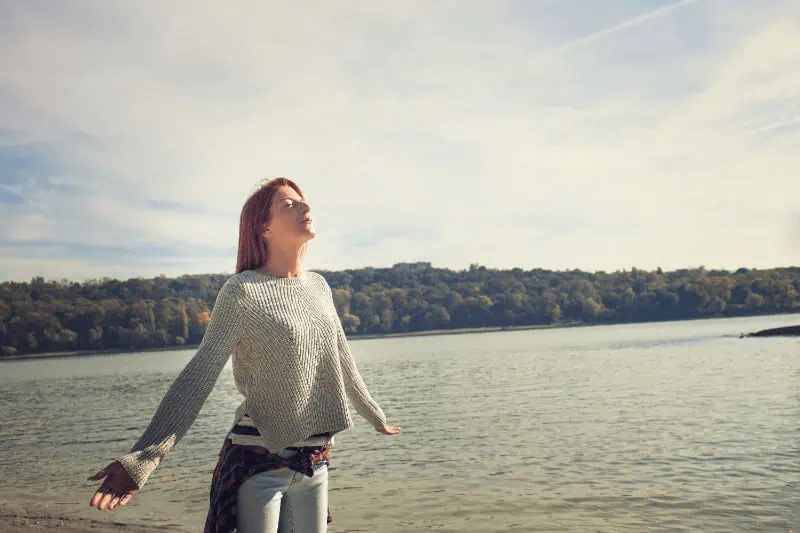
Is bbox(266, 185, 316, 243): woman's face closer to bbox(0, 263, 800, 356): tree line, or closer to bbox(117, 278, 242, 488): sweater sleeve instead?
bbox(117, 278, 242, 488): sweater sleeve

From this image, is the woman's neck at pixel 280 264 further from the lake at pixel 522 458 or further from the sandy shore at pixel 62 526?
the sandy shore at pixel 62 526

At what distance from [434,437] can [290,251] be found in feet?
57.5

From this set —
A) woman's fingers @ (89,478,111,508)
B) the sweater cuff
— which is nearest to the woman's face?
the sweater cuff

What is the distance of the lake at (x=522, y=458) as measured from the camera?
1134 centimetres

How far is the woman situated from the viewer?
3.03 metres

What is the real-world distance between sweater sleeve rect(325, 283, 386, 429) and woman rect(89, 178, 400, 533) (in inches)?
4.4

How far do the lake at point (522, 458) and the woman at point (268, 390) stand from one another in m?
8.08

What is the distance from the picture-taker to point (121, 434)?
968 inches

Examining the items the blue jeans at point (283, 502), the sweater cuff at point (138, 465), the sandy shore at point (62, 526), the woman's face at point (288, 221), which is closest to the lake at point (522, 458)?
the sandy shore at point (62, 526)

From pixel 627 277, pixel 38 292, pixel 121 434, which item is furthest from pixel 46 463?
pixel 627 277

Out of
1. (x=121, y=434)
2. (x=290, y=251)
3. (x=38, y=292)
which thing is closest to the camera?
(x=290, y=251)

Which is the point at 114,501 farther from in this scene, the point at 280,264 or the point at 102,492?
the point at 280,264

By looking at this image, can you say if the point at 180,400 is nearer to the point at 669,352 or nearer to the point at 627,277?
the point at 669,352

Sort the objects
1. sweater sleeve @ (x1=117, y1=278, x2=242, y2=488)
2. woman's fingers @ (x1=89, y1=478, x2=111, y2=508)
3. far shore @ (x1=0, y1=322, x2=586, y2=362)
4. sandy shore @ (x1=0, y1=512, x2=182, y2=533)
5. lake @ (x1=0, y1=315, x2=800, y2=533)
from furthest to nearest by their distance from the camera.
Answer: far shore @ (x1=0, y1=322, x2=586, y2=362), lake @ (x1=0, y1=315, x2=800, y2=533), sandy shore @ (x1=0, y1=512, x2=182, y2=533), sweater sleeve @ (x1=117, y1=278, x2=242, y2=488), woman's fingers @ (x1=89, y1=478, x2=111, y2=508)
